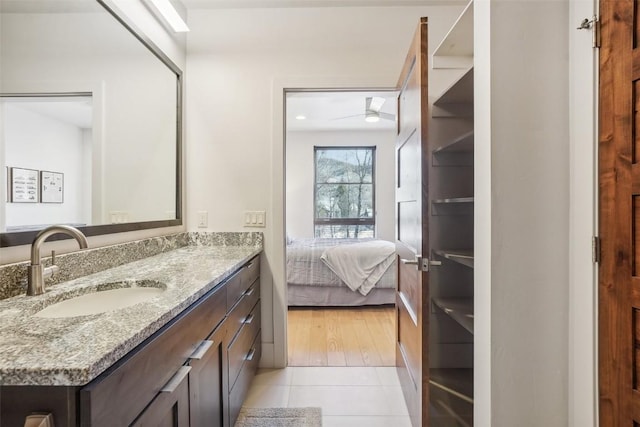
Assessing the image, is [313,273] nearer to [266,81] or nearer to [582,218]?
[266,81]

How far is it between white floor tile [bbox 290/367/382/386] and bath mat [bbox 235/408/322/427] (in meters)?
0.31

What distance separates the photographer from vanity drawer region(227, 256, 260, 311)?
4.88 feet

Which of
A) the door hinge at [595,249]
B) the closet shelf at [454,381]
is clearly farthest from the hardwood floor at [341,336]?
the door hinge at [595,249]

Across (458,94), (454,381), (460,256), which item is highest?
(458,94)

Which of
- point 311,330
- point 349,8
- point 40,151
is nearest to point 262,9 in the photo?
point 349,8

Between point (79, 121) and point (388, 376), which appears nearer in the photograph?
point (79, 121)

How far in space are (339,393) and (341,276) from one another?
165 cm

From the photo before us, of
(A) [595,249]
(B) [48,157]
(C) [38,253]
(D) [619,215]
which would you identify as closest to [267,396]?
(C) [38,253]

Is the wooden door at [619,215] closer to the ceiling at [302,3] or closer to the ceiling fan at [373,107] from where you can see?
the ceiling at [302,3]

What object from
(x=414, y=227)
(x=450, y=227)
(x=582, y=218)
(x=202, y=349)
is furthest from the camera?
(x=450, y=227)

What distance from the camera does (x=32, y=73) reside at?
3.72 feet

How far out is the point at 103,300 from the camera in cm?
117

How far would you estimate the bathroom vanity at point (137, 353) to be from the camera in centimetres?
58

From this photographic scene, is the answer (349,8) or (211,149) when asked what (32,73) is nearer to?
(211,149)
